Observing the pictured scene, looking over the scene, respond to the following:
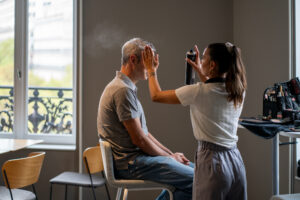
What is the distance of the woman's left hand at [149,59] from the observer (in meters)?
1.70

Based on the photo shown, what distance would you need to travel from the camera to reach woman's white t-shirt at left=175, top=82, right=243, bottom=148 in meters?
1.48

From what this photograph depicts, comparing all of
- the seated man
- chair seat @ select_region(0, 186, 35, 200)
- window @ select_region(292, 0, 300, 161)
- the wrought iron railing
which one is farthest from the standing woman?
the wrought iron railing

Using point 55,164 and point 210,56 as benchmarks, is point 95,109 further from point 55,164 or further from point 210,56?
point 210,56

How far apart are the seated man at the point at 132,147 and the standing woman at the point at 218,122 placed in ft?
0.51

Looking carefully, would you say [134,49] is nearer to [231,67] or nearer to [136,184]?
[231,67]

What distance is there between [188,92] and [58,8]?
2561 millimetres

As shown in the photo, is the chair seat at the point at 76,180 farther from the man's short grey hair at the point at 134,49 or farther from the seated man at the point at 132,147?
the man's short grey hair at the point at 134,49

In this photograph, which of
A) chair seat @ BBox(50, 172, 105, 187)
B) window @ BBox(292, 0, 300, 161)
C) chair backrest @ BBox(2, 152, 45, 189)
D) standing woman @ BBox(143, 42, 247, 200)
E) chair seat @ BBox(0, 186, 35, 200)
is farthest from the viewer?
chair seat @ BBox(50, 172, 105, 187)

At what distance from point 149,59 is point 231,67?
456mm

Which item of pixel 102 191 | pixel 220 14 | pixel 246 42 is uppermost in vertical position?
pixel 220 14

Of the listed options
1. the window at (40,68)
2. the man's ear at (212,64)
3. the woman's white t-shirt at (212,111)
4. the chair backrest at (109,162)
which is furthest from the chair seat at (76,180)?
the man's ear at (212,64)

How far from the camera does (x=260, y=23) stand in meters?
2.81

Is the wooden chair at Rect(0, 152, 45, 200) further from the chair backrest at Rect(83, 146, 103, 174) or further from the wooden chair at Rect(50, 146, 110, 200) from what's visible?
the chair backrest at Rect(83, 146, 103, 174)

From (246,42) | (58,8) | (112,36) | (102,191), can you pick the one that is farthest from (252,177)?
(58,8)
